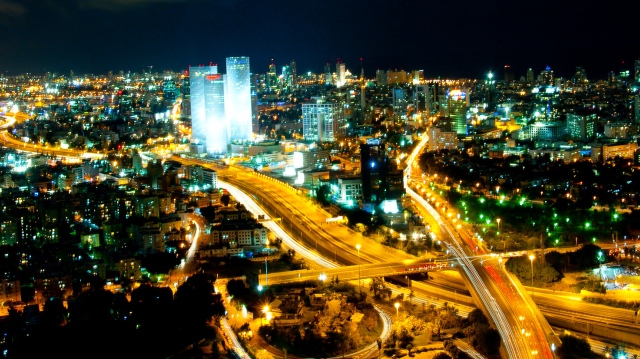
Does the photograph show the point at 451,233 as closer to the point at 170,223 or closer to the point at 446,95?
the point at 170,223

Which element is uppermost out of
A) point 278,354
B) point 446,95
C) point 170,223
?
point 446,95

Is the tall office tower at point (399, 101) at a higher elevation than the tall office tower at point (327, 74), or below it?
below

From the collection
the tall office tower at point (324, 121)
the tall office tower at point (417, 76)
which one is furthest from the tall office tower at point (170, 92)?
the tall office tower at point (324, 121)

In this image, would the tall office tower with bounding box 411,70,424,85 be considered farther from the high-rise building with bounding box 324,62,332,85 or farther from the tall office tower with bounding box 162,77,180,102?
the tall office tower with bounding box 162,77,180,102

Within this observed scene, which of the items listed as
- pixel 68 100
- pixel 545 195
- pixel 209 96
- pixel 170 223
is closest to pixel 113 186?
pixel 170 223

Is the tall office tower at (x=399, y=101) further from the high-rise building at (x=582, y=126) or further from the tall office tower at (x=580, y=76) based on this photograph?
the tall office tower at (x=580, y=76)
